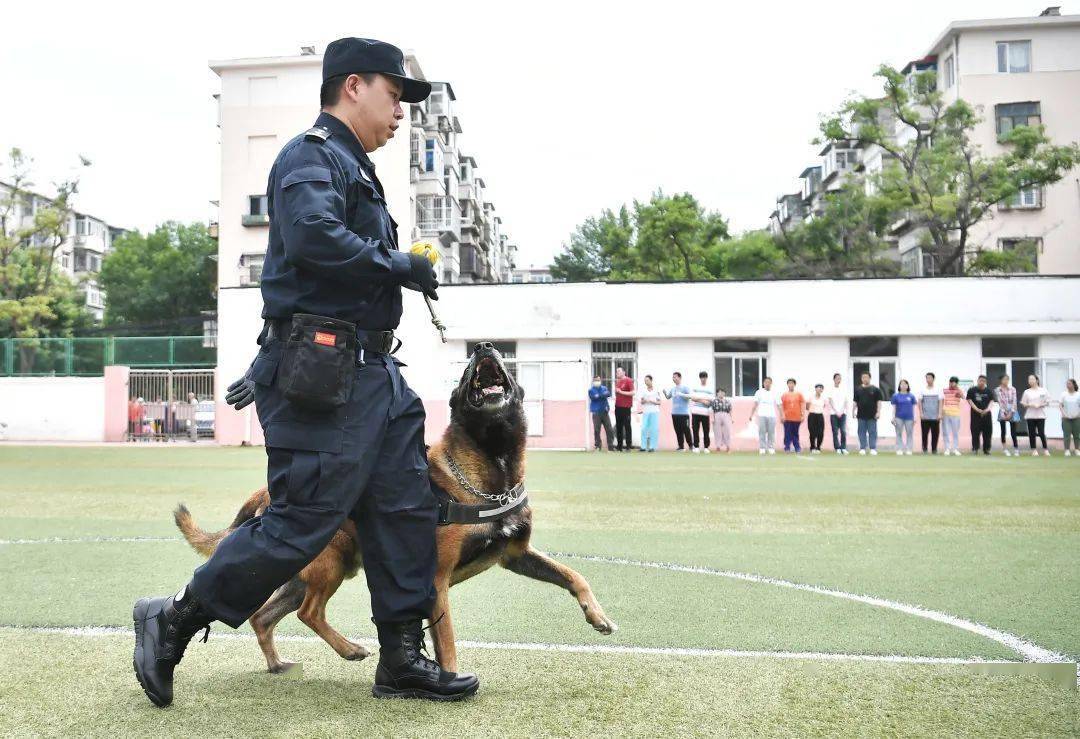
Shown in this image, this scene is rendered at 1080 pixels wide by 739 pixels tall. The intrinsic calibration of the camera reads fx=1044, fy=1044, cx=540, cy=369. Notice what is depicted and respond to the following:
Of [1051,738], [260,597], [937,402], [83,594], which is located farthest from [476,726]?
[937,402]

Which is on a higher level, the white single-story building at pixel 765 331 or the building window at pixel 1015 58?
the building window at pixel 1015 58

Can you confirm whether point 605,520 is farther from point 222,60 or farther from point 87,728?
point 222,60

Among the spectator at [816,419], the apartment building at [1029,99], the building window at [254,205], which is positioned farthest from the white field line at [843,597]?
the apartment building at [1029,99]

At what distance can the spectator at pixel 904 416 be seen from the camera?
2448 centimetres

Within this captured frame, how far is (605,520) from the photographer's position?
10.0 meters

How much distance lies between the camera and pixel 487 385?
4.24 metres

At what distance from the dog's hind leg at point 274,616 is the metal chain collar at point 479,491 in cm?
76

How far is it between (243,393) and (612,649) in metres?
1.91

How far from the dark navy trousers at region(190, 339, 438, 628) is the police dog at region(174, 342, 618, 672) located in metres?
0.22

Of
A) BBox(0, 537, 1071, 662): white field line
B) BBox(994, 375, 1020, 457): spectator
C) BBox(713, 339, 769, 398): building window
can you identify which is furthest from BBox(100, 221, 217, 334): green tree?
BBox(0, 537, 1071, 662): white field line

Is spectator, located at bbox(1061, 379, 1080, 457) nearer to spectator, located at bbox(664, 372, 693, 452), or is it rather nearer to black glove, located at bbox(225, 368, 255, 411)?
spectator, located at bbox(664, 372, 693, 452)

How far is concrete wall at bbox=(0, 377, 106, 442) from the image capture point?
3522 centimetres

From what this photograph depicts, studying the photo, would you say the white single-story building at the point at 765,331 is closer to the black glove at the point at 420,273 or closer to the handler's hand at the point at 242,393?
the handler's hand at the point at 242,393

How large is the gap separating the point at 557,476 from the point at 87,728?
13.3m
